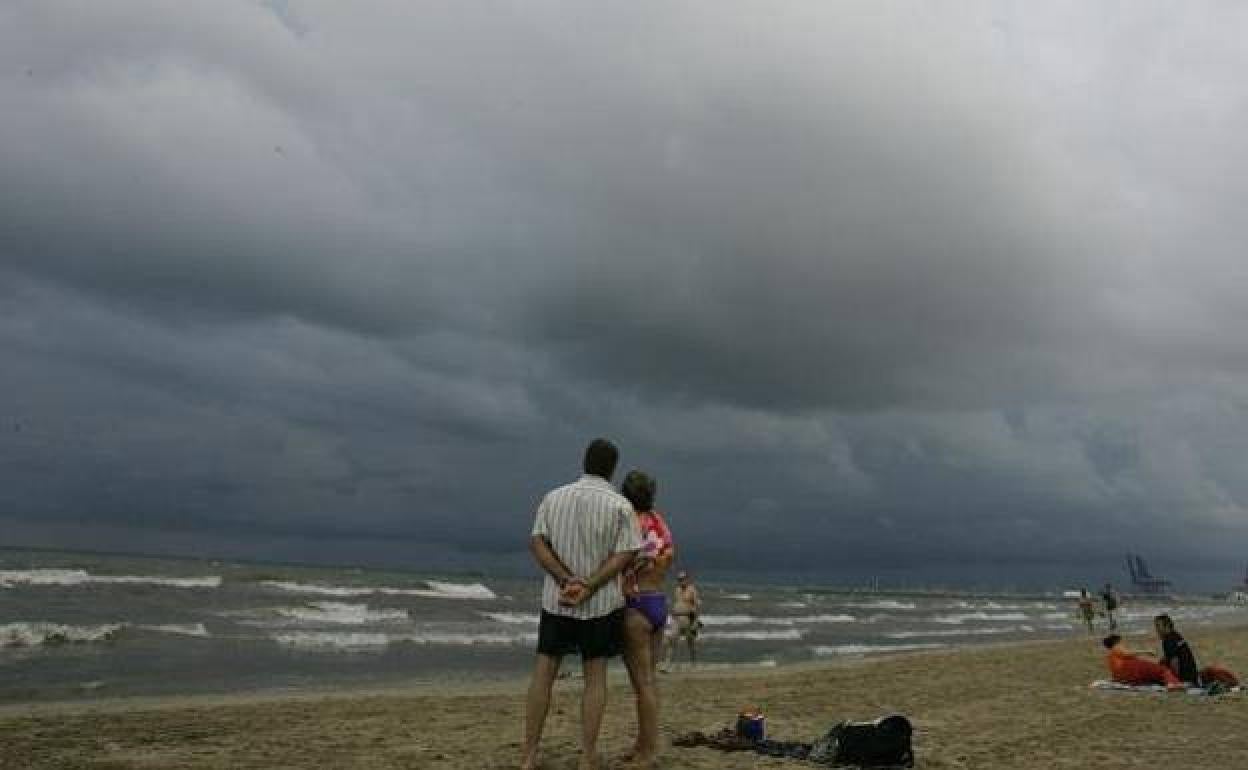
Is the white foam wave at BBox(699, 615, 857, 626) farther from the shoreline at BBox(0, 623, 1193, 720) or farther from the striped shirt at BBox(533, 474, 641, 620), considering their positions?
the striped shirt at BBox(533, 474, 641, 620)

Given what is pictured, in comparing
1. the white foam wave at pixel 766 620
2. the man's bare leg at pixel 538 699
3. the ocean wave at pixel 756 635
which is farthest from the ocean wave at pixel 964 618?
the man's bare leg at pixel 538 699

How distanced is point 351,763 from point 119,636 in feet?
52.0

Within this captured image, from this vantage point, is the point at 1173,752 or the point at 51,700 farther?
the point at 51,700

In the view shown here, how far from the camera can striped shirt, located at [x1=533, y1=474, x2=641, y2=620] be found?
17.9ft

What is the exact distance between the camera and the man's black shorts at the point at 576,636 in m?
5.48

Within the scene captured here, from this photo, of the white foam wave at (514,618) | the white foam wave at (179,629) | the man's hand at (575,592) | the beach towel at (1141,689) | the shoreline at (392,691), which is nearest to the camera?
the man's hand at (575,592)

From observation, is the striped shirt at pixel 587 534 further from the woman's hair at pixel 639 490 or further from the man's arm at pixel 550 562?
the woman's hair at pixel 639 490

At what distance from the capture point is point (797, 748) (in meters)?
7.23

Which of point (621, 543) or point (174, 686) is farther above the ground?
point (621, 543)

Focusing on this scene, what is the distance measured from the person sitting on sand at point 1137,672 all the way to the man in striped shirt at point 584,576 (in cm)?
983

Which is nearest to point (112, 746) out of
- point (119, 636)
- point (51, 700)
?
point (51, 700)

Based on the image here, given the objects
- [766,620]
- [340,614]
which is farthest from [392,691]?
[766,620]

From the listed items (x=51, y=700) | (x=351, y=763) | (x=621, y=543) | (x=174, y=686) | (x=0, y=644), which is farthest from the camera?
(x=0, y=644)

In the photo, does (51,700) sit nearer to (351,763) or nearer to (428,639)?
(351,763)
